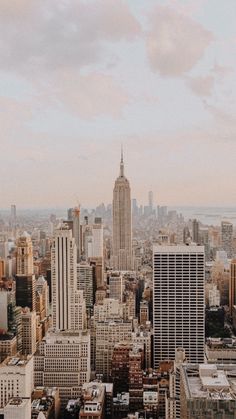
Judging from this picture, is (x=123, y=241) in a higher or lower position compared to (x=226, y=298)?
higher

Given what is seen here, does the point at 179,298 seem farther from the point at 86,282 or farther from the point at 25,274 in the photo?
the point at 25,274

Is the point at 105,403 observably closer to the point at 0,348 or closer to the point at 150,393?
the point at 150,393

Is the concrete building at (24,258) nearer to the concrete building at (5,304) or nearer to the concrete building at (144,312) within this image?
the concrete building at (5,304)

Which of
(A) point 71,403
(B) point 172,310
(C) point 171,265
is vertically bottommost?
(A) point 71,403

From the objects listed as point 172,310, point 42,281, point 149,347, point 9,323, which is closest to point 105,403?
point 149,347

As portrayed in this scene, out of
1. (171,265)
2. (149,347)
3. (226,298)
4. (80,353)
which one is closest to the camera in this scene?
A: (80,353)
